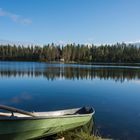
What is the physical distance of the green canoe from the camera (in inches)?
538

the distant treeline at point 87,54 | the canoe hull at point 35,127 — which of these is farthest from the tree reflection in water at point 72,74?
the distant treeline at point 87,54

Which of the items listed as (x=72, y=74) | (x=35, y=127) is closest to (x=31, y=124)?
(x=35, y=127)

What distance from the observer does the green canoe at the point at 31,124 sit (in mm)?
13672

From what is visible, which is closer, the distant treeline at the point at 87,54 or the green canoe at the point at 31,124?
the green canoe at the point at 31,124

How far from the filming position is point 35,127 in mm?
15023

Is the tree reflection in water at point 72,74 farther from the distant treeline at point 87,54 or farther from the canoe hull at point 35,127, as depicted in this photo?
the distant treeline at point 87,54

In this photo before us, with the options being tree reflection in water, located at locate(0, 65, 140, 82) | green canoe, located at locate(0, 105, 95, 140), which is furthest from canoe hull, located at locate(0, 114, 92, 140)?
tree reflection in water, located at locate(0, 65, 140, 82)

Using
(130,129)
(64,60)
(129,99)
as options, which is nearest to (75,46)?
(64,60)

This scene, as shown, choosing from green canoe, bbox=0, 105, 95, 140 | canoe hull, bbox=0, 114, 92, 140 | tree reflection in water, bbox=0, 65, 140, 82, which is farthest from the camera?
tree reflection in water, bbox=0, 65, 140, 82

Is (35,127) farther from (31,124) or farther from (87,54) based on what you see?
(87,54)

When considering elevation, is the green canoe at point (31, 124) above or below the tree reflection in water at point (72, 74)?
above

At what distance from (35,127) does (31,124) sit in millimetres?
450

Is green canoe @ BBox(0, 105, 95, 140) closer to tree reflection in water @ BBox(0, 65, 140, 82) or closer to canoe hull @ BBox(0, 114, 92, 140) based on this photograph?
canoe hull @ BBox(0, 114, 92, 140)

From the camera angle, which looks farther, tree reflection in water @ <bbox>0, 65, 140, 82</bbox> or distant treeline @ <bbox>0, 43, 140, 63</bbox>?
distant treeline @ <bbox>0, 43, 140, 63</bbox>
